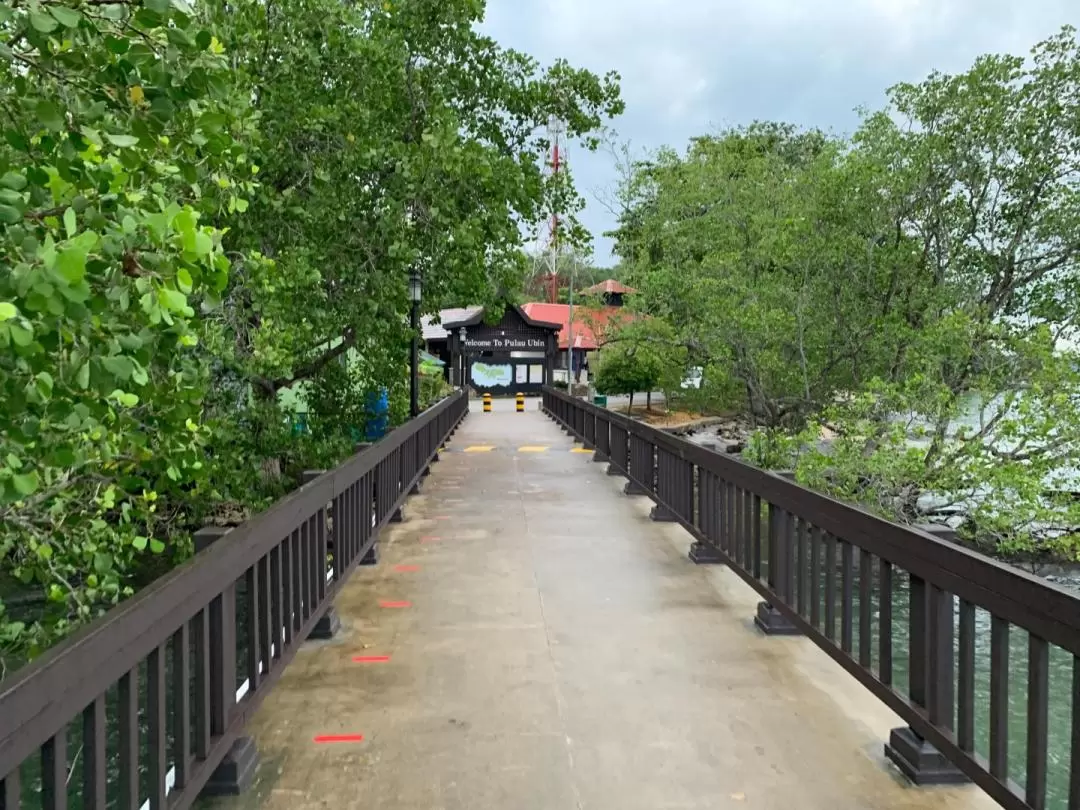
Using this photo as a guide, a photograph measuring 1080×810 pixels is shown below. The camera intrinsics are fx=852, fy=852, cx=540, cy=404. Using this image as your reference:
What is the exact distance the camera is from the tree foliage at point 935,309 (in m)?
9.62

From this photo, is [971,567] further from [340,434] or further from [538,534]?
[340,434]

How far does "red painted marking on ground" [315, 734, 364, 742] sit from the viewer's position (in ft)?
11.7

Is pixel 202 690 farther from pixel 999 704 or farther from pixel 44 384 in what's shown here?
pixel 999 704

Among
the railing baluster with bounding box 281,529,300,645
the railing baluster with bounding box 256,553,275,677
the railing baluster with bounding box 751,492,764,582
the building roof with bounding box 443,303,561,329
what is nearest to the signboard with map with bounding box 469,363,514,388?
the building roof with bounding box 443,303,561,329

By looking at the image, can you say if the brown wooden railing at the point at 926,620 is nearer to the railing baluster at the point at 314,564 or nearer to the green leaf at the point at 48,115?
the railing baluster at the point at 314,564

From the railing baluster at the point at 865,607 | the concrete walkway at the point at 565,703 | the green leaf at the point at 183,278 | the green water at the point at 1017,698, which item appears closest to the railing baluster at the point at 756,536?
the concrete walkway at the point at 565,703

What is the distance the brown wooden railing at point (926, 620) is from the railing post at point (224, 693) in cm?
242

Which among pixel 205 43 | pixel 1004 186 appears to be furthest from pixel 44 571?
pixel 1004 186

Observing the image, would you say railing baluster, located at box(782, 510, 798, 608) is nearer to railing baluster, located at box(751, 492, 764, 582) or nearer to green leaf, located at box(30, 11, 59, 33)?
railing baluster, located at box(751, 492, 764, 582)

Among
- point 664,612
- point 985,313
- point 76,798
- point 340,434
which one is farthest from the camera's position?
point 985,313

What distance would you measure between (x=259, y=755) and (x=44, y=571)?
4.41 feet

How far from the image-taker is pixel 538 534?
786 cm

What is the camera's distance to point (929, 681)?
301cm

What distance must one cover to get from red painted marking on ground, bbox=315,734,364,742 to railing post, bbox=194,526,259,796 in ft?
1.08
